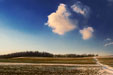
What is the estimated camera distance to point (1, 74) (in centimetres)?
2658

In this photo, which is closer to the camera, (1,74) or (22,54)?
(1,74)

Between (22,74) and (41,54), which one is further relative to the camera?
(41,54)

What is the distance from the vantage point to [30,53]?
183m

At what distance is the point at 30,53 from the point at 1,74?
157316 mm

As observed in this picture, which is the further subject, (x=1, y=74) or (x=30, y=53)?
(x=30, y=53)

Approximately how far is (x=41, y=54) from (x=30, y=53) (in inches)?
411

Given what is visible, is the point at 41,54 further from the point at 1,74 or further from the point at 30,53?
the point at 1,74

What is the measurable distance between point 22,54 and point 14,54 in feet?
21.9

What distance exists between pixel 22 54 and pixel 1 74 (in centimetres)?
15298

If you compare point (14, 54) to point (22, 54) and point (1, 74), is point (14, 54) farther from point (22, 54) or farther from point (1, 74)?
point (1, 74)

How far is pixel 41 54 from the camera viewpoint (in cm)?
17900

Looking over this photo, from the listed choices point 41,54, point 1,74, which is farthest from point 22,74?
point 41,54

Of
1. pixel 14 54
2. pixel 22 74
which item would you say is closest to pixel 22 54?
pixel 14 54

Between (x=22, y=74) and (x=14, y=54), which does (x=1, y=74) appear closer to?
(x=22, y=74)
